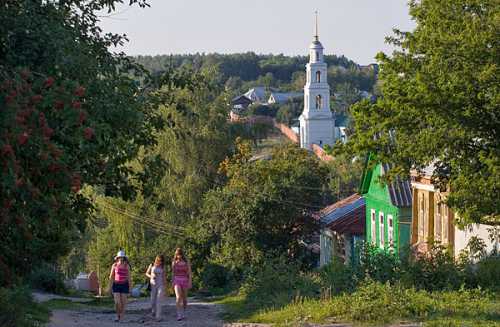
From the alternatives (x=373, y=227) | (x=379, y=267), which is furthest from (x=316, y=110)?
(x=379, y=267)

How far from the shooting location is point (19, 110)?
8656 millimetres

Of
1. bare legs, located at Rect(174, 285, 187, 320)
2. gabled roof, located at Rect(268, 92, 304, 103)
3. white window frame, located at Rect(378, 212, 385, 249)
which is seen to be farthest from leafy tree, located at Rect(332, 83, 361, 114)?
bare legs, located at Rect(174, 285, 187, 320)

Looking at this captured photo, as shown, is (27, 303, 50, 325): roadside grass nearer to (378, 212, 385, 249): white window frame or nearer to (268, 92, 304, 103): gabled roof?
(378, 212, 385, 249): white window frame

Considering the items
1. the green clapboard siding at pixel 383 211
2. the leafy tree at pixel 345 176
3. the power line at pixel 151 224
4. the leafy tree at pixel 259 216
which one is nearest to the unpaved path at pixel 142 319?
the green clapboard siding at pixel 383 211

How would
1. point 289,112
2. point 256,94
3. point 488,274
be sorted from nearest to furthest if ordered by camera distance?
point 488,274
point 289,112
point 256,94

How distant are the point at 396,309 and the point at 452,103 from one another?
329 inches

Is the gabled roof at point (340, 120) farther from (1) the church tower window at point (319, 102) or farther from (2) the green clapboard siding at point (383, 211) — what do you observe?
(2) the green clapboard siding at point (383, 211)

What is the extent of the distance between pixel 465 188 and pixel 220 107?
28265 millimetres

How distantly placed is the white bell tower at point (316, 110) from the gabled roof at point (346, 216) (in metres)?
57.0

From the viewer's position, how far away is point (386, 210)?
42.6 metres

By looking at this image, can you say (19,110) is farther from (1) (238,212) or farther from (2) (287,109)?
(2) (287,109)

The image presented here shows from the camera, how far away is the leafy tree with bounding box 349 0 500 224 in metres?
24.5

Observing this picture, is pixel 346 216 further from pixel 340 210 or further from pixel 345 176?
pixel 345 176

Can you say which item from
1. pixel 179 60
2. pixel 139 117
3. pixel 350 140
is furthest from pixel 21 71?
pixel 179 60
